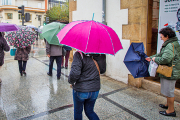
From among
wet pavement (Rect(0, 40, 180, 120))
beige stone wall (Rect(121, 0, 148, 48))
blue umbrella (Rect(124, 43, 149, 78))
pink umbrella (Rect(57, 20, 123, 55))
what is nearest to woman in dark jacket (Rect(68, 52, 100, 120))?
pink umbrella (Rect(57, 20, 123, 55))

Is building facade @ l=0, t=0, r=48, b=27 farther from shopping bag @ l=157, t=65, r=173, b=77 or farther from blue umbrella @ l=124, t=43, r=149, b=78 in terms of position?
shopping bag @ l=157, t=65, r=173, b=77

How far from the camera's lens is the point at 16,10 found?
41594 mm

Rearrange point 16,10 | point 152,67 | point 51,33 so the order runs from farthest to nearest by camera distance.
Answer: point 16,10, point 51,33, point 152,67

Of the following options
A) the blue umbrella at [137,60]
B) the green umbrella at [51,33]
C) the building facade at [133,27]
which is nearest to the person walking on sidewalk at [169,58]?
the blue umbrella at [137,60]

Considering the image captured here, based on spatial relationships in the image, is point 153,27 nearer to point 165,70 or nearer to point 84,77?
point 165,70

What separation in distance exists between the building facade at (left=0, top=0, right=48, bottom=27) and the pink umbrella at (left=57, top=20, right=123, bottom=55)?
40010mm

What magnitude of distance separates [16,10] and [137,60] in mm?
44611

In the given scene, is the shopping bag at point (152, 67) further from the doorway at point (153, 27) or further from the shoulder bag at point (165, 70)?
the doorway at point (153, 27)

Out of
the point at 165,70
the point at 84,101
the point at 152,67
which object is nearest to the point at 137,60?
the point at 152,67

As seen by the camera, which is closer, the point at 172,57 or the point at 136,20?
the point at 172,57

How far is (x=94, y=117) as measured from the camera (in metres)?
2.46

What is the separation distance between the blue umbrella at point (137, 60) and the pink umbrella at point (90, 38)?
4.06ft

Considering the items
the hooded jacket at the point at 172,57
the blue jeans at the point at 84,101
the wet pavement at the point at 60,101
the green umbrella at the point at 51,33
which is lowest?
the wet pavement at the point at 60,101

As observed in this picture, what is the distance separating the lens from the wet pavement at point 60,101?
3.38 m
